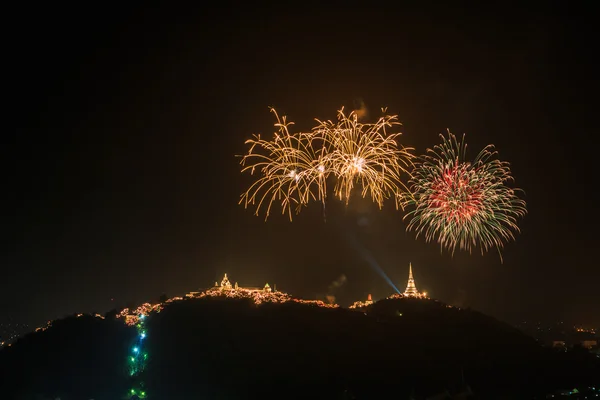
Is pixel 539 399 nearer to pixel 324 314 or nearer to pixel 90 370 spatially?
pixel 324 314

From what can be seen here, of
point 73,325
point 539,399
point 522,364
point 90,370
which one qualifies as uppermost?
point 73,325

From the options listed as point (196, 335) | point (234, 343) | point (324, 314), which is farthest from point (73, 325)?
point (324, 314)

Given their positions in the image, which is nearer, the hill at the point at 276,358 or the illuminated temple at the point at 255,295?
the hill at the point at 276,358

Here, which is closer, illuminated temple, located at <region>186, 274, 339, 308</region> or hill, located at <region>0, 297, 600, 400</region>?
hill, located at <region>0, 297, 600, 400</region>

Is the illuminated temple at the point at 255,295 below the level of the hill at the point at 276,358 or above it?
above

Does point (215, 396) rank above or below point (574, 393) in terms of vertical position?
above

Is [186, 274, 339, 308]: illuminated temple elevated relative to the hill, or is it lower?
elevated

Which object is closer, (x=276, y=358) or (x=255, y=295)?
(x=276, y=358)

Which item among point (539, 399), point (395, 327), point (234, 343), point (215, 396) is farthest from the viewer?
point (395, 327)
